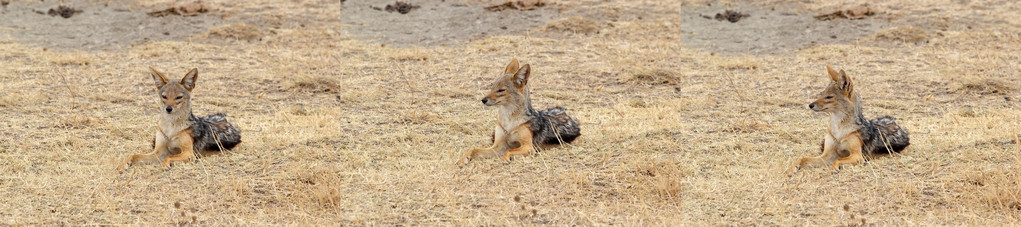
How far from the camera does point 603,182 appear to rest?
8.76 m

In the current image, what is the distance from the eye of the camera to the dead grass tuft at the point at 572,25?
15336 mm

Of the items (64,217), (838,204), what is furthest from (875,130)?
(64,217)

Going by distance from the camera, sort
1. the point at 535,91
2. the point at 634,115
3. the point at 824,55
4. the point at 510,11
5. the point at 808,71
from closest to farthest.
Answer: the point at 634,115 < the point at 535,91 < the point at 808,71 < the point at 824,55 < the point at 510,11

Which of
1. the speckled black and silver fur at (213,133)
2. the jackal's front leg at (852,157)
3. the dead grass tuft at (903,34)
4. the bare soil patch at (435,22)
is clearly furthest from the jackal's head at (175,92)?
the dead grass tuft at (903,34)

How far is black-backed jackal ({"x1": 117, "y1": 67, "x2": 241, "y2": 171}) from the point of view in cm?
916

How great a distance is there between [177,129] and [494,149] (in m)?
3.27

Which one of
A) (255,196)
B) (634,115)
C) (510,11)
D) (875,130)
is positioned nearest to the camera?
(255,196)

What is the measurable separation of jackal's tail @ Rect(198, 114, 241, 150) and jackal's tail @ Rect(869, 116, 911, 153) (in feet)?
22.4

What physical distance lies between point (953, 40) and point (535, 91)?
931 cm

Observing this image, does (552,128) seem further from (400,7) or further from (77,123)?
(400,7)

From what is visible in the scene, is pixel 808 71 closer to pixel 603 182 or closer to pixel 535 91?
pixel 535 91

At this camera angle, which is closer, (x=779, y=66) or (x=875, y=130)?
(x=875, y=130)

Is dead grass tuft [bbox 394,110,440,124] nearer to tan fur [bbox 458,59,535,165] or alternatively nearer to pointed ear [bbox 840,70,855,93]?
tan fur [bbox 458,59,535,165]

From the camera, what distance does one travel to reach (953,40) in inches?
664
